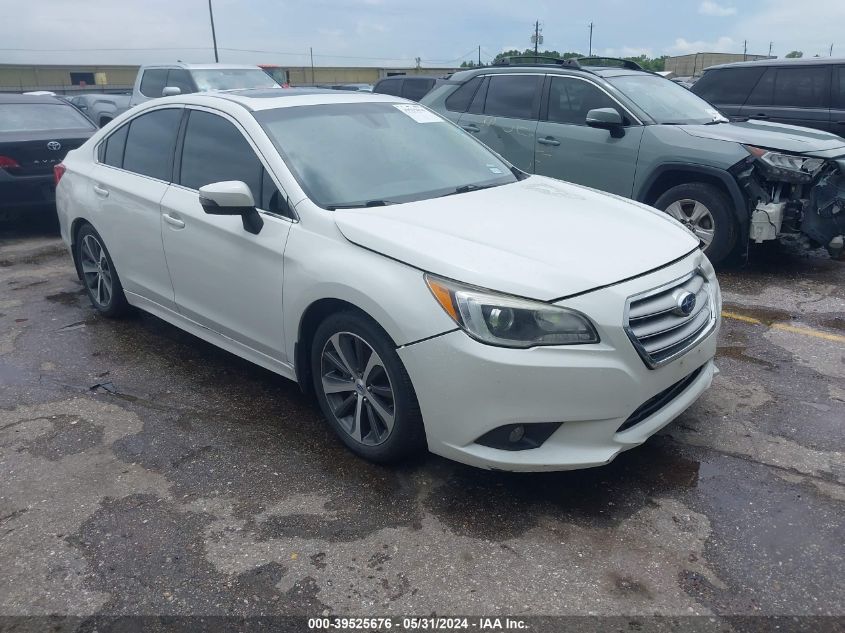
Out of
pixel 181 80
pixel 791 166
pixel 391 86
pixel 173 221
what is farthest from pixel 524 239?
pixel 391 86

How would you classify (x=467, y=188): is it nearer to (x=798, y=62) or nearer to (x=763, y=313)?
(x=763, y=313)

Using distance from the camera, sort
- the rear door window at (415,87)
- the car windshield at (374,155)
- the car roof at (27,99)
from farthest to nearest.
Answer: the rear door window at (415,87), the car roof at (27,99), the car windshield at (374,155)

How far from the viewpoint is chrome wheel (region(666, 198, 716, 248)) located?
6.31m

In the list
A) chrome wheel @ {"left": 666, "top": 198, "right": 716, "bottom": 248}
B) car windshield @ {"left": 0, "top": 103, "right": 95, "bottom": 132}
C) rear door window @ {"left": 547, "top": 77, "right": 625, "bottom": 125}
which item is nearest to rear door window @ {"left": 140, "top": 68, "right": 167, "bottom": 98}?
car windshield @ {"left": 0, "top": 103, "right": 95, "bottom": 132}

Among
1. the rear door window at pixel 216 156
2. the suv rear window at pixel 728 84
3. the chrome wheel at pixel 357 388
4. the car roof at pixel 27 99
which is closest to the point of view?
the chrome wheel at pixel 357 388

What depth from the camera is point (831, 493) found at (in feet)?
10.2

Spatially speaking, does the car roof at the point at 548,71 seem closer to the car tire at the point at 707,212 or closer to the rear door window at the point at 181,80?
the car tire at the point at 707,212

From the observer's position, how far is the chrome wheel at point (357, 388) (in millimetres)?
3209

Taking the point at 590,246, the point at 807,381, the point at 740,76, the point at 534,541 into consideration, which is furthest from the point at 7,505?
the point at 740,76

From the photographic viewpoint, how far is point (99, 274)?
5.32 m

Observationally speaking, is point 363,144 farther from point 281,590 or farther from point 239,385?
point 281,590

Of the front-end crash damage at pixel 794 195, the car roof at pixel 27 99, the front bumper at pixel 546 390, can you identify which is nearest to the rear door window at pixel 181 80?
the car roof at pixel 27 99

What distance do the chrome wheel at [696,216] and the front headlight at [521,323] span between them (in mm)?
3984

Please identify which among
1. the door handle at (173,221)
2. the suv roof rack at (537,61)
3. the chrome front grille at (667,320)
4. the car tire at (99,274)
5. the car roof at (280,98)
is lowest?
the car tire at (99,274)
